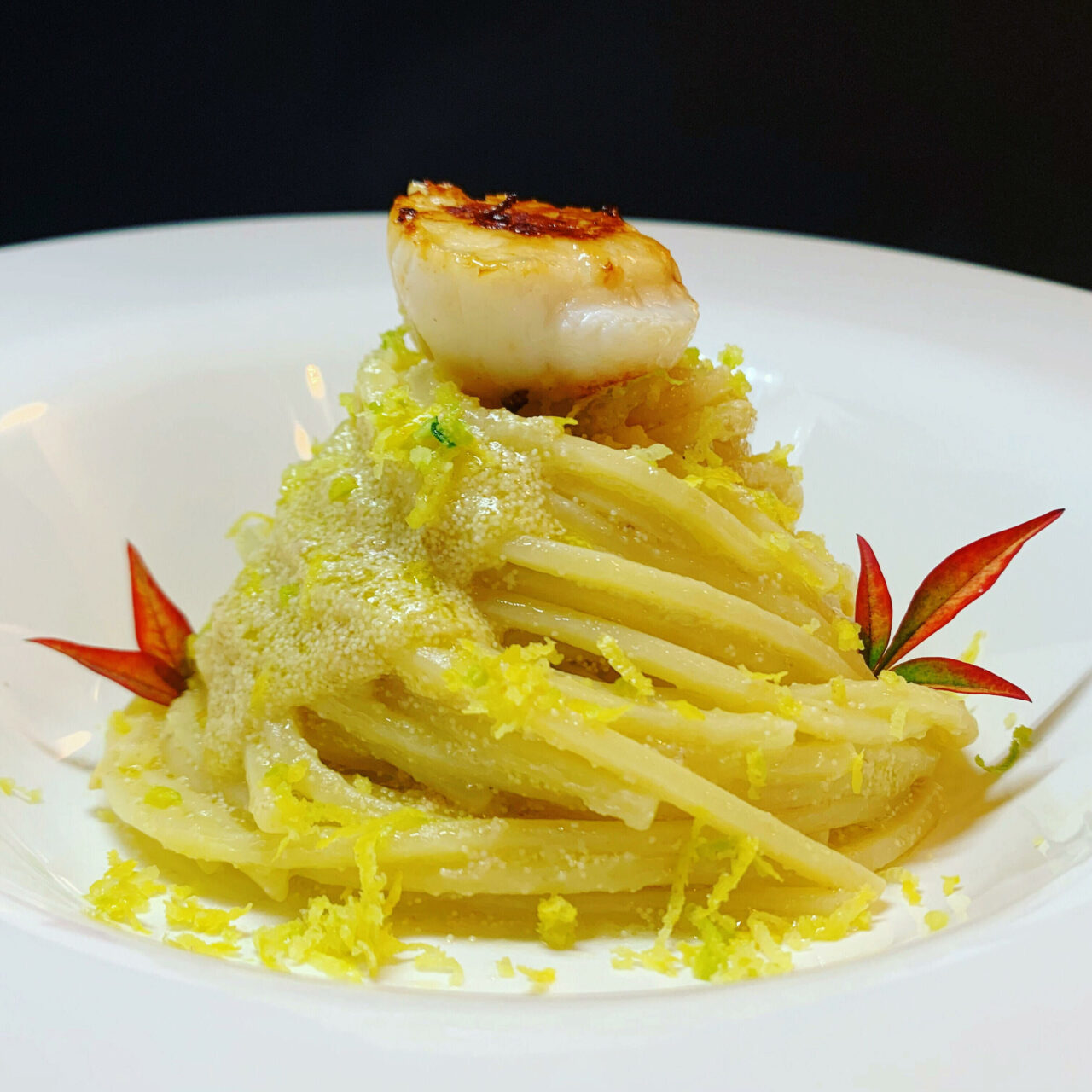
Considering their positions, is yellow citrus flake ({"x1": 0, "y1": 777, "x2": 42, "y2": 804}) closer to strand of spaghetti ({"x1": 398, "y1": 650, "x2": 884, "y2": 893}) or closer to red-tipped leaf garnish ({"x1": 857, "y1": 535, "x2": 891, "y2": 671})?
strand of spaghetti ({"x1": 398, "y1": 650, "x2": 884, "y2": 893})

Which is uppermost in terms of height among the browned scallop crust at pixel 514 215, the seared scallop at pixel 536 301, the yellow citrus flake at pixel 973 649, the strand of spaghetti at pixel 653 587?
the browned scallop crust at pixel 514 215

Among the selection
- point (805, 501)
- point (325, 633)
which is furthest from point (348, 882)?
point (805, 501)

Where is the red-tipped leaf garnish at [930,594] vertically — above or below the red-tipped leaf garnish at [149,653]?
above

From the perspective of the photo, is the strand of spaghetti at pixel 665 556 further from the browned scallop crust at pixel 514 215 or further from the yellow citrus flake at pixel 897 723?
the browned scallop crust at pixel 514 215

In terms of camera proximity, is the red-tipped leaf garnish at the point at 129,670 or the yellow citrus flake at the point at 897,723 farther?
the red-tipped leaf garnish at the point at 129,670

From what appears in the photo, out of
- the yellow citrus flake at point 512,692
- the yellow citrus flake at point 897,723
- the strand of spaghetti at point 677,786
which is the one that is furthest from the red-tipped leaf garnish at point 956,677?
the yellow citrus flake at point 512,692

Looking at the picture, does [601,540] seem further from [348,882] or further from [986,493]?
[986,493]

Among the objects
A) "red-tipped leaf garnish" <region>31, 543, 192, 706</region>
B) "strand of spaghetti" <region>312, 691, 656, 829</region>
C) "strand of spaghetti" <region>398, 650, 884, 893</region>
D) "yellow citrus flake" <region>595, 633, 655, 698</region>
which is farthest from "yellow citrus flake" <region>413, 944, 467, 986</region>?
"red-tipped leaf garnish" <region>31, 543, 192, 706</region>

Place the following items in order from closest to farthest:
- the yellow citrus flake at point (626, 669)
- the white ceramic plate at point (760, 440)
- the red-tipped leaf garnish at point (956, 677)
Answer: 1. the white ceramic plate at point (760, 440)
2. the yellow citrus flake at point (626, 669)
3. the red-tipped leaf garnish at point (956, 677)
